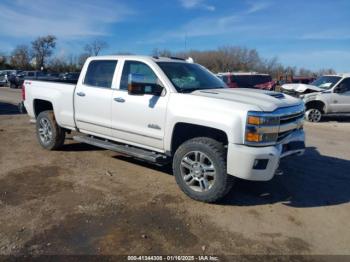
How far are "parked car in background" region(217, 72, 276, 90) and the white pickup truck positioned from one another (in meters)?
11.6

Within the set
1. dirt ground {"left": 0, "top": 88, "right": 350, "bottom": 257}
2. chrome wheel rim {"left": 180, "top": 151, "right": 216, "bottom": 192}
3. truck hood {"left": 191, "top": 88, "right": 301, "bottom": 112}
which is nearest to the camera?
dirt ground {"left": 0, "top": 88, "right": 350, "bottom": 257}

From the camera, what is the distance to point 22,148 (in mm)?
7520

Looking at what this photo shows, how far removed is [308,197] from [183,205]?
1.81m

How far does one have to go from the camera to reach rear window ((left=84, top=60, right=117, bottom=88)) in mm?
6039

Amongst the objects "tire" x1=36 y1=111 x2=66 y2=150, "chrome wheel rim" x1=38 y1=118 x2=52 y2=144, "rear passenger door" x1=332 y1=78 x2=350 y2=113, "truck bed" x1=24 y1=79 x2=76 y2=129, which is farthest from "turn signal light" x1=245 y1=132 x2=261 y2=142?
"rear passenger door" x1=332 y1=78 x2=350 y2=113

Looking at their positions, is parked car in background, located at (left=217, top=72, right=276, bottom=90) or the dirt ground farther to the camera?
parked car in background, located at (left=217, top=72, right=276, bottom=90)

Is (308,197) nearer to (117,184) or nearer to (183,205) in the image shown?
(183,205)

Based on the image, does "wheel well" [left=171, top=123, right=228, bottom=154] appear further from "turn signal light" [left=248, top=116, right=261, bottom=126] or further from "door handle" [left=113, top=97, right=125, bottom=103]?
"door handle" [left=113, top=97, right=125, bottom=103]

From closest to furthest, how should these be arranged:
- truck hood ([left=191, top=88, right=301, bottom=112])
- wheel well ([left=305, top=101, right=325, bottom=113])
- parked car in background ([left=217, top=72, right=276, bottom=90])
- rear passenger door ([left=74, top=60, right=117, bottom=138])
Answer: truck hood ([left=191, top=88, right=301, bottom=112])
rear passenger door ([left=74, top=60, right=117, bottom=138])
wheel well ([left=305, top=101, right=325, bottom=113])
parked car in background ([left=217, top=72, right=276, bottom=90])

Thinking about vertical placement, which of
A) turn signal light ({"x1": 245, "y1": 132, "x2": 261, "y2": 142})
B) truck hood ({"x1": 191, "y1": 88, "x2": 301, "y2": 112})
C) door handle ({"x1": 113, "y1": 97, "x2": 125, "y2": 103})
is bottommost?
turn signal light ({"x1": 245, "y1": 132, "x2": 261, "y2": 142})

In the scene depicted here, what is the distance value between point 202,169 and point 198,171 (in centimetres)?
7

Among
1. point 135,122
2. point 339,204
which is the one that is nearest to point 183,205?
point 135,122

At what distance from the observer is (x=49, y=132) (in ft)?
23.8

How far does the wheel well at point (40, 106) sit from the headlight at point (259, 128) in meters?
4.73
